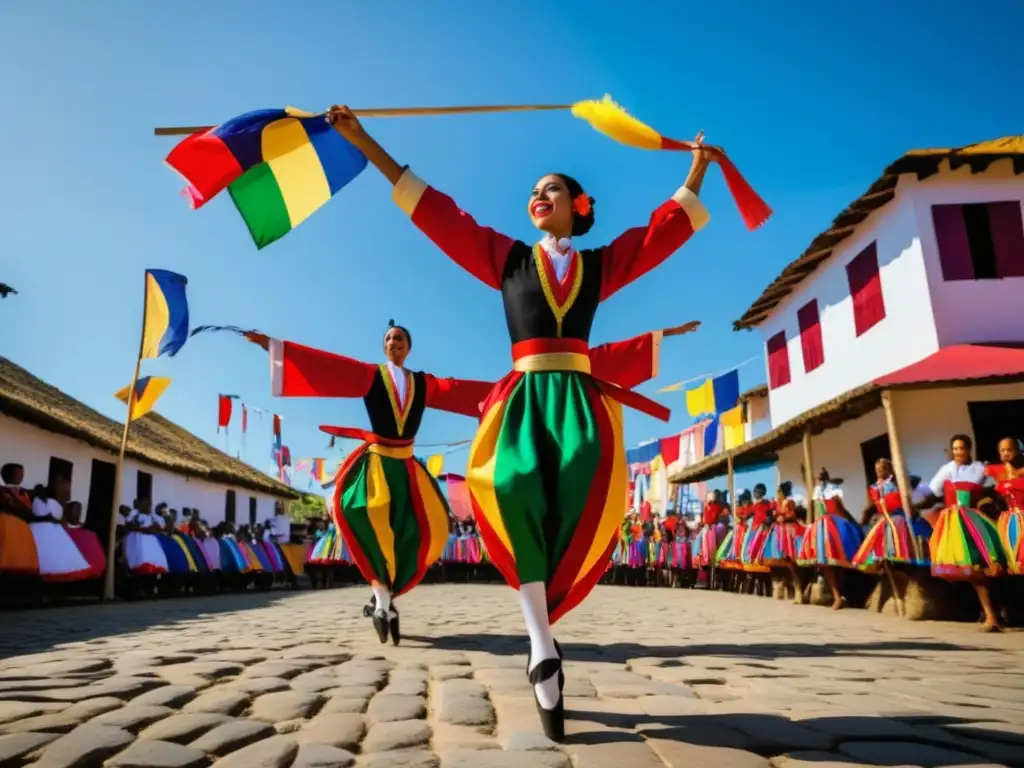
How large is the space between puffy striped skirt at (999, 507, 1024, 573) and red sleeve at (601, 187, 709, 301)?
4904 mm

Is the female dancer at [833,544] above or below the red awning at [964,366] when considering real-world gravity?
below

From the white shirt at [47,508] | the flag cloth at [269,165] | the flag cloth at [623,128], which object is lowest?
the white shirt at [47,508]

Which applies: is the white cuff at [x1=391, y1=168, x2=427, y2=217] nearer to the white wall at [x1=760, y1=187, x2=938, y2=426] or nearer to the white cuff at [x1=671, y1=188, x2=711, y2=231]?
the white cuff at [x1=671, y1=188, x2=711, y2=231]

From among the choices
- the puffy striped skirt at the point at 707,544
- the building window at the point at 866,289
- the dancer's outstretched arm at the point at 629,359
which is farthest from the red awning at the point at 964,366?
the dancer's outstretched arm at the point at 629,359

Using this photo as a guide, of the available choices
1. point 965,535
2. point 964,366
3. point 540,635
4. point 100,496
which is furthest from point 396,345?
point 100,496

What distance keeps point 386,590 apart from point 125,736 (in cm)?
307

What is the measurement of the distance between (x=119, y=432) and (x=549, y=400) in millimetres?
20096

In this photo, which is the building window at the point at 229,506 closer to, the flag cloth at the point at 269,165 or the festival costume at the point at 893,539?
the festival costume at the point at 893,539

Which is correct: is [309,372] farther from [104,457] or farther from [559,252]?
[104,457]

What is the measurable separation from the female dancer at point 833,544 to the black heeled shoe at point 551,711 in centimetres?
760

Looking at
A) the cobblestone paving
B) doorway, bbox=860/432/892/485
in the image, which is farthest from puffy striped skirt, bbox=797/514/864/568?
doorway, bbox=860/432/892/485

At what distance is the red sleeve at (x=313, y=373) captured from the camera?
5133 millimetres

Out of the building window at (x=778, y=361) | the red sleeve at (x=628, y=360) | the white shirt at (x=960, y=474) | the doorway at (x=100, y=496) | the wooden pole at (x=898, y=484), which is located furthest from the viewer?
the doorway at (x=100, y=496)

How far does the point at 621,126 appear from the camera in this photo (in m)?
3.45
